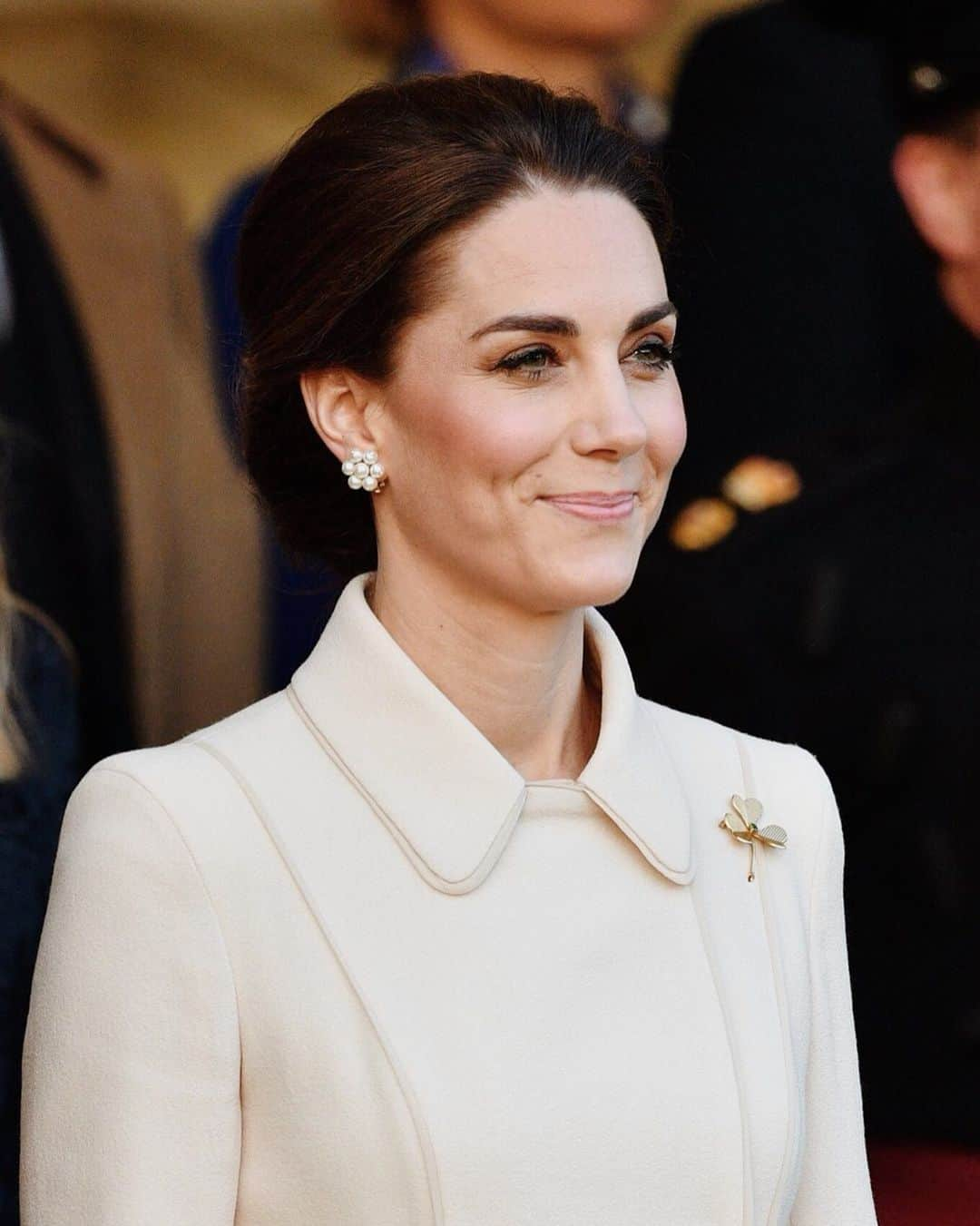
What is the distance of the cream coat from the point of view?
1.83m

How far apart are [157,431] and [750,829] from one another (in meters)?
1.32

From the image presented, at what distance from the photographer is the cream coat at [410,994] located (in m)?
1.83

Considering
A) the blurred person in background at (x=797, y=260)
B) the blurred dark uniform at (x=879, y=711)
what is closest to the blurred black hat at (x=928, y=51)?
the blurred person in background at (x=797, y=260)

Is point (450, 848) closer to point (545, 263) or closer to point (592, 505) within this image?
point (592, 505)

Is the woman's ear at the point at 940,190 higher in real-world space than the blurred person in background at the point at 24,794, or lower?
higher

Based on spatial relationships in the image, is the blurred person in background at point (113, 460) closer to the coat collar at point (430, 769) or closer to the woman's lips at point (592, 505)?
the coat collar at point (430, 769)

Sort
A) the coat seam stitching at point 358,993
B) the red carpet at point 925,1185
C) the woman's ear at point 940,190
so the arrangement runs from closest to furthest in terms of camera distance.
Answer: the coat seam stitching at point 358,993
the red carpet at point 925,1185
the woman's ear at point 940,190

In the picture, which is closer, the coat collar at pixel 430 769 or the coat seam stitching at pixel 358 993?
the coat seam stitching at pixel 358 993

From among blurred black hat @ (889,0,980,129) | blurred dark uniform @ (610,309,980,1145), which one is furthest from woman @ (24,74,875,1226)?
blurred black hat @ (889,0,980,129)

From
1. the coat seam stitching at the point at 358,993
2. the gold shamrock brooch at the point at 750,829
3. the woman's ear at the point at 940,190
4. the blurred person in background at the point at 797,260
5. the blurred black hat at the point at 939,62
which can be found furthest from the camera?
the blurred person in background at the point at 797,260

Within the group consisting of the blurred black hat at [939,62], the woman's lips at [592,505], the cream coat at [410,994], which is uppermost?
the blurred black hat at [939,62]

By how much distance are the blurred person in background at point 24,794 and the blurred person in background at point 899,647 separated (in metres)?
0.73

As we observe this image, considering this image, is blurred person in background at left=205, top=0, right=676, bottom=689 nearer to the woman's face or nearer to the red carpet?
the red carpet

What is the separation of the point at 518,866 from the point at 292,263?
20.8 inches
